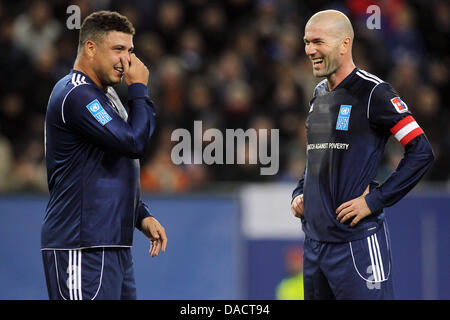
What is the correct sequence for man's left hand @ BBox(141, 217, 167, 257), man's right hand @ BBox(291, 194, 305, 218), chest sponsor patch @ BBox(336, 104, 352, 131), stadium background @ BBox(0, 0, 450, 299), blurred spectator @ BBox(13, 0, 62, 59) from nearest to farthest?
chest sponsor patch @ BBox(336, 104, 352, 131)
man's left hand @ BBox(141, 217, 167, 257)
man's right hand @ BBox(291, 194, 305, 218)
stadium background @ BBox(0, 0, 450, 299)
blurred spectator @ BBox(13, 0, 62, 59)

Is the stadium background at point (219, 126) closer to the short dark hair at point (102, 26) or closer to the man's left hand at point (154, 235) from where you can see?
the man's left hand at point (154, 235)

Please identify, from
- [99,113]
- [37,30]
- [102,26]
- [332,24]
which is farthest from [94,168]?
[37,30]

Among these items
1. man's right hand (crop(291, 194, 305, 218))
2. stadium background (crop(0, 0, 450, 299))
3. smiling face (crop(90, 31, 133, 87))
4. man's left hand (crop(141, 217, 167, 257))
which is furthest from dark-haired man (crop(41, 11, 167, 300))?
stadium background (crop(0, 0, 450, 299))

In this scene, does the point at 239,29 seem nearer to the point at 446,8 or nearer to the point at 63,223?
the point at 446,8

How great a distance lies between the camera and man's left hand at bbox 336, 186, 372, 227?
13.4 feet

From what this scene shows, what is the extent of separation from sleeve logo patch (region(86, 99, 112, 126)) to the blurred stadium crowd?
11.4ft

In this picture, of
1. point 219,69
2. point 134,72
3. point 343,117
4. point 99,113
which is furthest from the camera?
point 219,69

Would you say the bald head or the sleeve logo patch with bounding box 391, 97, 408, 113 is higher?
the bald head

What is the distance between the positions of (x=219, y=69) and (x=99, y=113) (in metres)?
5.04

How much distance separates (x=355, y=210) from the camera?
161 inches

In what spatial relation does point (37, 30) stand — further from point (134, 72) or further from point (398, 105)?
point (398, 105)

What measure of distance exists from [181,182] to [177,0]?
2921 mm

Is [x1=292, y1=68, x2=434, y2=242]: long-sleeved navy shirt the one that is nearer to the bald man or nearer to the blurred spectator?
the bald man
